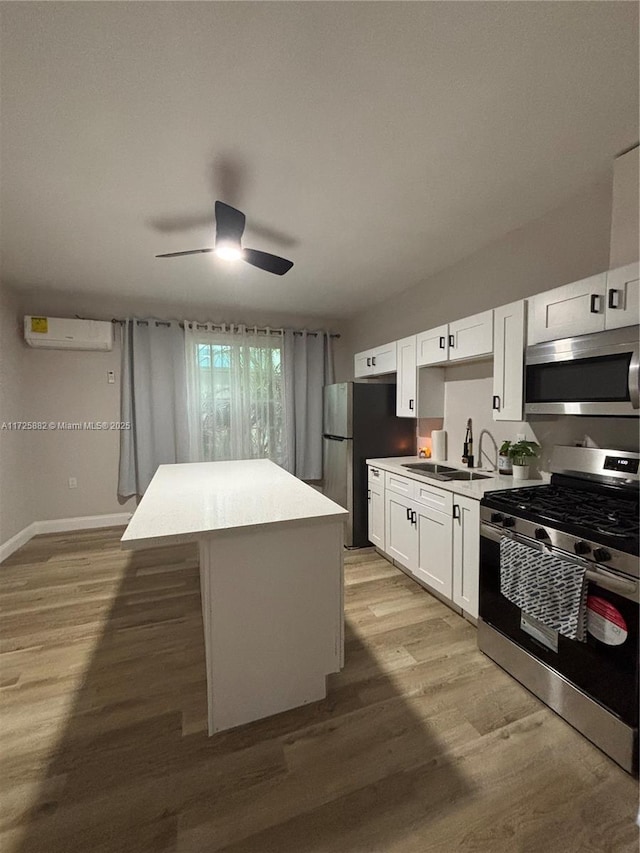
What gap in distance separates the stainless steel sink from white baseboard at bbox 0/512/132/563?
3.38 m

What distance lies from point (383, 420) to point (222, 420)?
2015mm

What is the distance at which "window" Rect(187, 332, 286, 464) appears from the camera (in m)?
4.29

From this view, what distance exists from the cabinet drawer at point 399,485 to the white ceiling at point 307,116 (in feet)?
6.05

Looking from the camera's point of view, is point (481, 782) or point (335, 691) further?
point (335, 691)

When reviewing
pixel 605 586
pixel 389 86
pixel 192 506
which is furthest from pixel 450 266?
pixel 192 506

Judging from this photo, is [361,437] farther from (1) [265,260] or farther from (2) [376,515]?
(1) [265,260]

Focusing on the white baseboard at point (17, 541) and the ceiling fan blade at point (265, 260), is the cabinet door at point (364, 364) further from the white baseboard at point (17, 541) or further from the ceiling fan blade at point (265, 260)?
the white baseboard at point (17, 541)

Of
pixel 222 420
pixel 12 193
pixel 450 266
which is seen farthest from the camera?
pixel 222 420

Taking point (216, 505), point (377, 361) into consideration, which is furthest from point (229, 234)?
point (377, 361)

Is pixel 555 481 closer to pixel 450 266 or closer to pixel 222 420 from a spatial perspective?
pixel 450 266

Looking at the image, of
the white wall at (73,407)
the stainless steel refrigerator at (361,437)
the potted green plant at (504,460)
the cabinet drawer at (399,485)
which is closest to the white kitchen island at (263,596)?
the cabinet drawer at (399,485)

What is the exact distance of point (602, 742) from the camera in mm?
1406

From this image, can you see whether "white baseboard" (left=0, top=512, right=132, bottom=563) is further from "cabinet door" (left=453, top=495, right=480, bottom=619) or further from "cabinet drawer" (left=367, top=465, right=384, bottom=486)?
"cabinet door" (left=453, top=495, right=480, bottom=619)

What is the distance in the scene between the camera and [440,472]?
298 centimetres
